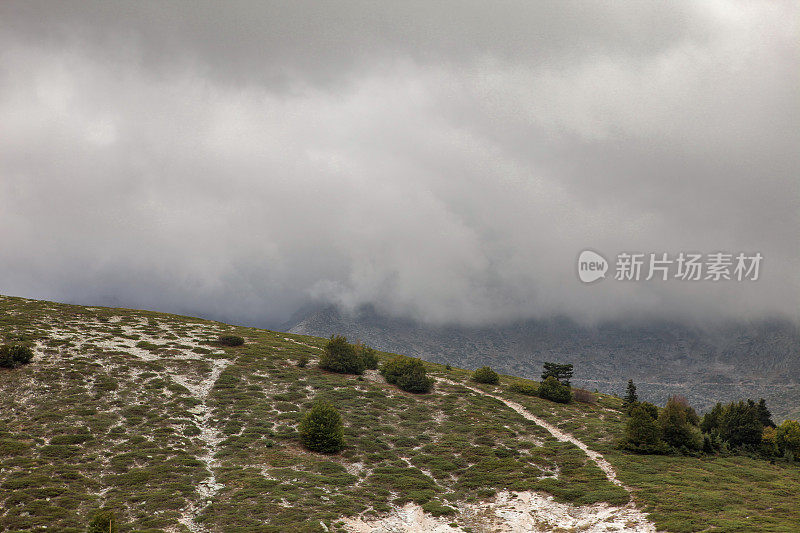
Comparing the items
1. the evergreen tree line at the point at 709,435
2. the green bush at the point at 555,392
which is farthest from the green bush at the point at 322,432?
the green bush at the point at 555,392

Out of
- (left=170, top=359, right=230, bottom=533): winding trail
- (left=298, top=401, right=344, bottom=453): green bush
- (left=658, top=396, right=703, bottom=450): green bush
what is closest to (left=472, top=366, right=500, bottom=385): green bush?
(left=658, top=396, right=703, bottom=450): green bush

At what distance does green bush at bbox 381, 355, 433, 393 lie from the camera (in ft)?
206

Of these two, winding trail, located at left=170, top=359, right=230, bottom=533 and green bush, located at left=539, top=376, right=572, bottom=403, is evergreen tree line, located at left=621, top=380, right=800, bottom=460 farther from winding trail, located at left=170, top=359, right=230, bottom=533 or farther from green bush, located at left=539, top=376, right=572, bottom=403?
winding trail, located at left=170, top=359, right=230, bottom=533

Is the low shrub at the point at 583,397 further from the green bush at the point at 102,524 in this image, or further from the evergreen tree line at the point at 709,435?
the green bush at the point at 102,524

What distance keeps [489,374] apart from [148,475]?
49205 mm

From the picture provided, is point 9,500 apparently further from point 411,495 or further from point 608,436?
point 608,436

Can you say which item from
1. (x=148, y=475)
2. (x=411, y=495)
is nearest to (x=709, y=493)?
(x=411, y=495)

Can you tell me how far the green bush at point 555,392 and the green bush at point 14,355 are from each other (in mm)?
61676

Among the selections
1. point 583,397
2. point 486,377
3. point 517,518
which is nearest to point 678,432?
point 583,397

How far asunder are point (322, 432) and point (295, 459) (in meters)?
3.39

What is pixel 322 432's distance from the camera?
43469mm

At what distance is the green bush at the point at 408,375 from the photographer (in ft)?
206

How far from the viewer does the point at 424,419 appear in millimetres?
53594

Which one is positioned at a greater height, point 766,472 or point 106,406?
point 766,472
